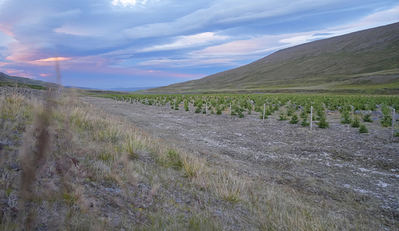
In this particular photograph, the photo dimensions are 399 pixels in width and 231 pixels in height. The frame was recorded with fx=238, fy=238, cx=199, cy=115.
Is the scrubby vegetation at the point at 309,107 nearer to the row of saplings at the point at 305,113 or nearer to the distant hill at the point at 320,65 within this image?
the row of saplings at the point at 305,113

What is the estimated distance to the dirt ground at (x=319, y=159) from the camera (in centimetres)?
554

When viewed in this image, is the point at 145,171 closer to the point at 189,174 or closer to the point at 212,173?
the point at 189,174

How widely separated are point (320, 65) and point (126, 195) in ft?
516

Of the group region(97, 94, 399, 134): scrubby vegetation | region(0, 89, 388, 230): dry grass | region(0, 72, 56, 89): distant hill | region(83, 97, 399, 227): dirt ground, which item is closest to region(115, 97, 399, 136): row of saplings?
region(97, 94, 399, 134): scrubby vegetation

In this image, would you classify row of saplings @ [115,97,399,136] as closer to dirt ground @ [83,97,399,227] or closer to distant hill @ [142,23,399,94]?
dirt ground @ [83,97,399,227]

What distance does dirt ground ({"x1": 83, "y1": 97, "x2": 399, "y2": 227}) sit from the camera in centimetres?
554

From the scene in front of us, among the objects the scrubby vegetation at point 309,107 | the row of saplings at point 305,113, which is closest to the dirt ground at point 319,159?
the row of saplings at point 305,113

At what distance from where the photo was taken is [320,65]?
139625mm

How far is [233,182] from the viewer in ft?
15.0

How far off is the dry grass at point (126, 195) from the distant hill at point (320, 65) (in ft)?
311

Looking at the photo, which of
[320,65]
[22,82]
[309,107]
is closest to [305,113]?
[309,107]

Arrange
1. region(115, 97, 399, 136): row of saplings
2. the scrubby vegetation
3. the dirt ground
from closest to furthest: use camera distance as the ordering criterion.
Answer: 1. the dirt ground
2. region(115, 97, 399, 136): row of saplings
3. the scrubby vegetation

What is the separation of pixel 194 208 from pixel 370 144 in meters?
9.98

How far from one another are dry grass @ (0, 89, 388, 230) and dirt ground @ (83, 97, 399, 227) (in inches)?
49.3
